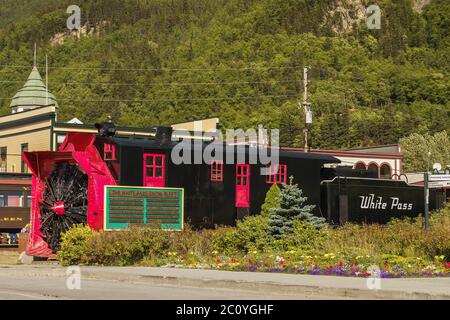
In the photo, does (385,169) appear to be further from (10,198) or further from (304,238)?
(304,238)

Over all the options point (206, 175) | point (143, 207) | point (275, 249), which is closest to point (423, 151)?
point (206, 175)

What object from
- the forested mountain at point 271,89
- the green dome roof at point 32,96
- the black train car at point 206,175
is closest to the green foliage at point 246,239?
the black train car at point 206,175

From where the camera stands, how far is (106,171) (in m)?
29.0

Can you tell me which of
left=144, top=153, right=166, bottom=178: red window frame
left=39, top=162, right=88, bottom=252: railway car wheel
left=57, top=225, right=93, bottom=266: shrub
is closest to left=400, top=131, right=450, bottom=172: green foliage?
left=144, top=153, right=166, bottom=178: red window frame

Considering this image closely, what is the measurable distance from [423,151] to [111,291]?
100m

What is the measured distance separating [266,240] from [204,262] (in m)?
3.59

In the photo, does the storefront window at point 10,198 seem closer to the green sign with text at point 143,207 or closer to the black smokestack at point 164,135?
the black smokestack at point 164,135

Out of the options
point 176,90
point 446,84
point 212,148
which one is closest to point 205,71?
point 176,90

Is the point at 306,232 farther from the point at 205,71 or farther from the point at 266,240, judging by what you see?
the point at 205,71

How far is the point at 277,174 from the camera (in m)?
33.7

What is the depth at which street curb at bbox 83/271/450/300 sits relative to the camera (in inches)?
598

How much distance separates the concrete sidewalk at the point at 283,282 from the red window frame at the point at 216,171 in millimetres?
8657

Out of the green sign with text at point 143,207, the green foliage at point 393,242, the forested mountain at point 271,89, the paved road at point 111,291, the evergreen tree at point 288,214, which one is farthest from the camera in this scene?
the forested mountain at point 271,89

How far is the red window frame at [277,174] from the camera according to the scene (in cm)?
3338
